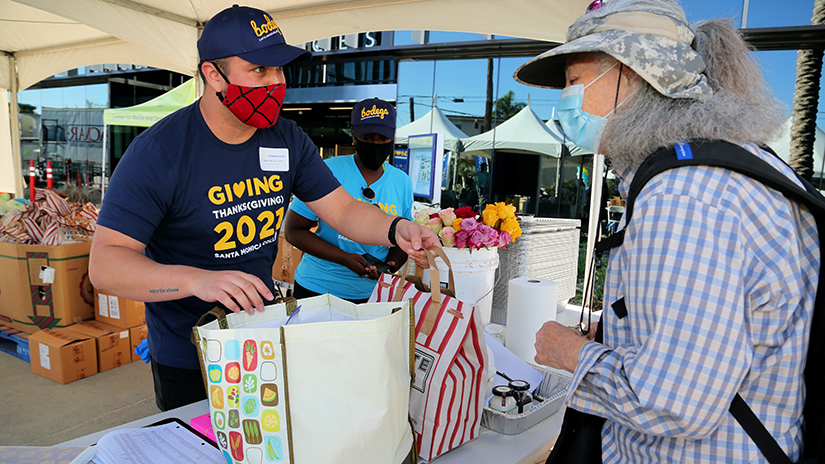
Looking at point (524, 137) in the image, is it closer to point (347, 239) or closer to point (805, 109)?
point (805, 109)

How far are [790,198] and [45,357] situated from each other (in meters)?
4.40

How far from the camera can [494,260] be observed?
6.82 feet

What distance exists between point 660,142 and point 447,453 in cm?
89

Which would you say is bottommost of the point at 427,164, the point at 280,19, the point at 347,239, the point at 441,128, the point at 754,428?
the point at 754,428

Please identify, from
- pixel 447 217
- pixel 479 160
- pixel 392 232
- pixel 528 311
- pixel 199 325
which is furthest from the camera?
pixel 479 160

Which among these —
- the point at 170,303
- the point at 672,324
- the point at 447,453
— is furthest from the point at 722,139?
the point at 170,303

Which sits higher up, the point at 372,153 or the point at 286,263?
the point at 372,153

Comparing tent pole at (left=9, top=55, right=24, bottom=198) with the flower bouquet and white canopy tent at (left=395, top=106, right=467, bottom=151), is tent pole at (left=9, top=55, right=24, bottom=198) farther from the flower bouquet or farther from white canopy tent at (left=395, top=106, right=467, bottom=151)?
the flower bouquet

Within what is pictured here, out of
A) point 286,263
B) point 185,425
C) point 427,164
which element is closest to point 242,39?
point 185,425

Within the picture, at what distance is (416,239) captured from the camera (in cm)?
135

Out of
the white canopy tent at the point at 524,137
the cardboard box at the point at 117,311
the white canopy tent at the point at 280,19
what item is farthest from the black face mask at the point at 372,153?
the white canopy tent at the point at 524,137

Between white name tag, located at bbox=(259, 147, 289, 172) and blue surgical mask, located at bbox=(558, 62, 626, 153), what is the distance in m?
0.90

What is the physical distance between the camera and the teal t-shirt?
2.14m

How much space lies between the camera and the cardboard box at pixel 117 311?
372 cm
